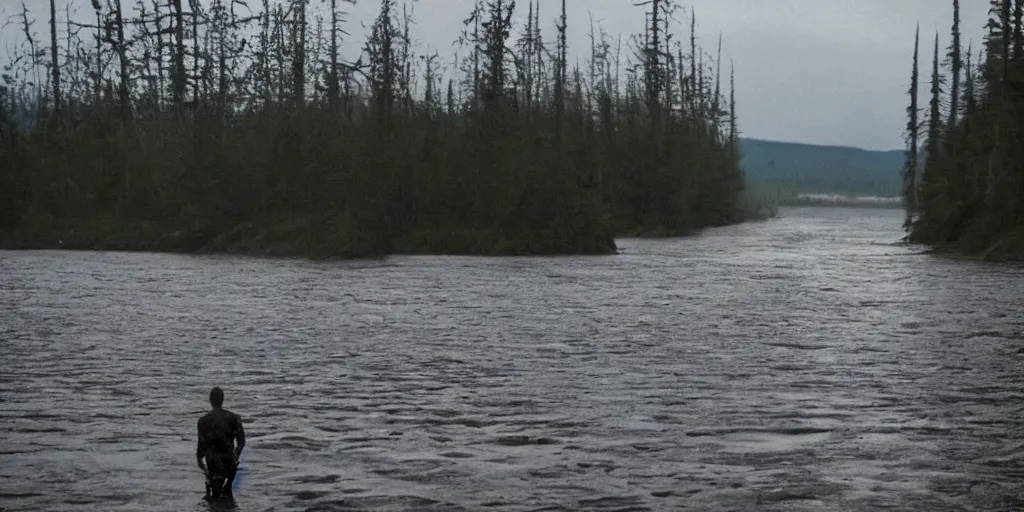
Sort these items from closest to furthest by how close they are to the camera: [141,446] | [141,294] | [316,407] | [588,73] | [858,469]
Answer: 1. [858,469]
2. [141,446]
3. [316,407]
4. [141,294]
5. [588,73]

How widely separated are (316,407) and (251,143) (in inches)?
1466

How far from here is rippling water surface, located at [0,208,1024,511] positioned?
35.4 ft

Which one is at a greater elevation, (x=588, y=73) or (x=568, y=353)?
(x=588, y=73)

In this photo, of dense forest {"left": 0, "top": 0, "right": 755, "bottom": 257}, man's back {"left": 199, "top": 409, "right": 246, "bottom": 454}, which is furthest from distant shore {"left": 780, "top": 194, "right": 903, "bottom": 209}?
man's back {"left": 199, "top": 409, "right": 246, "bottom": 454}

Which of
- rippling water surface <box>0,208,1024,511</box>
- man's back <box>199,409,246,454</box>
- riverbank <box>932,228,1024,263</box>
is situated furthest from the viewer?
riverbank <box>932,228,1024,263</box>

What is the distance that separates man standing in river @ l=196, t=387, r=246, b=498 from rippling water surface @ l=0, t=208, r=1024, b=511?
225mm

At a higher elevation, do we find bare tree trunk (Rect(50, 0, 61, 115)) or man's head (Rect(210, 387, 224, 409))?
bare tree trunk (Rect(50, 0, 61, 115))

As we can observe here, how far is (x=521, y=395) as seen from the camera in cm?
1559

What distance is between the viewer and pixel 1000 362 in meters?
18.5

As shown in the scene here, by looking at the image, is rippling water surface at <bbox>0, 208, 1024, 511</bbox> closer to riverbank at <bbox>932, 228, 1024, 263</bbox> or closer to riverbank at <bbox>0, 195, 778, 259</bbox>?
riverbank at <bbox>932, 228, 1024, 263</bbox>

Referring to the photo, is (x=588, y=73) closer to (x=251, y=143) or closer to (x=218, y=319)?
(x=251, y=143)

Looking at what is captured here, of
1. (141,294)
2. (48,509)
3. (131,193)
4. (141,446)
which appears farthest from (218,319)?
(131,193)

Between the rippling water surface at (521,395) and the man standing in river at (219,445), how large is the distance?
0.23 meters

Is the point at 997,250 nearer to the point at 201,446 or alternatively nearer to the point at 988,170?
the point at 988,170
